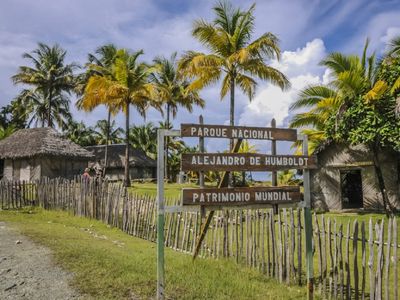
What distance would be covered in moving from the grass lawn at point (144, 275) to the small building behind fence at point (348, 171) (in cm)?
1181

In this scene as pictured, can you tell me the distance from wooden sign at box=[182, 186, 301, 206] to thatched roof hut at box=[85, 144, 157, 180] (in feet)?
105

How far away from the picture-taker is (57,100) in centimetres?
3959

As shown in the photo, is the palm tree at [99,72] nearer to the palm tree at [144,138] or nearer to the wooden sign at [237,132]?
the palm tree at [144,138]

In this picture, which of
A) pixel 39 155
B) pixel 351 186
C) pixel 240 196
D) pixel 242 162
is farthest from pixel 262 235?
pixel 39 155

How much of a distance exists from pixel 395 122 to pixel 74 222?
12261 millimetres

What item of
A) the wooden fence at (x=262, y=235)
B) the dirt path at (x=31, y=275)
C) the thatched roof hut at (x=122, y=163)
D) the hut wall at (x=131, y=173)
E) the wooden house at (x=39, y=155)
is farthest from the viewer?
the hut wall at (x=131, y=173)

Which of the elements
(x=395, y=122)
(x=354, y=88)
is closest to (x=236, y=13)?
(x=354, y=88)

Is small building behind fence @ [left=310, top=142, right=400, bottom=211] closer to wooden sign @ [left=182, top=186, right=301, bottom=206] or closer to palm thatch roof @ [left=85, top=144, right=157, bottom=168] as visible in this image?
wooden sign @ [left=182, top=186, right=301, bottom=206]

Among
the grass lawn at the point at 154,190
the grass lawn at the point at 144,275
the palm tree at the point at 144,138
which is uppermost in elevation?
the palm tree at the point at 144,138

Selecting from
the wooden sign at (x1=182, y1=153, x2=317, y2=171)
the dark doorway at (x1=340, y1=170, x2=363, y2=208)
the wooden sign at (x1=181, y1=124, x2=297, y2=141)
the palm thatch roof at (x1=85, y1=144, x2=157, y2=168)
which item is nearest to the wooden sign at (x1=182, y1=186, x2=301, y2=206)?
the wooden sign at (x1=182, y1=153, x2=317, y2=171)

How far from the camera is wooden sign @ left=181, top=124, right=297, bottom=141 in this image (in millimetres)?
5379

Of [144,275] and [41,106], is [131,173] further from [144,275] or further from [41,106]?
[144,275]

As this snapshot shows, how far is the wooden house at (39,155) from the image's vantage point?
2622cm

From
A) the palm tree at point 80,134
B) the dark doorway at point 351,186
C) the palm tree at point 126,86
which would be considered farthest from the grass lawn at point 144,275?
the palm tree at point 80,134
